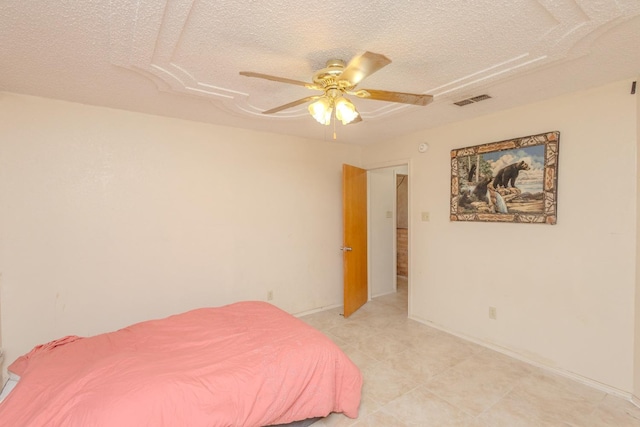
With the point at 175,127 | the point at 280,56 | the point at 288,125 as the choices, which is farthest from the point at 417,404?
the point at 175,127

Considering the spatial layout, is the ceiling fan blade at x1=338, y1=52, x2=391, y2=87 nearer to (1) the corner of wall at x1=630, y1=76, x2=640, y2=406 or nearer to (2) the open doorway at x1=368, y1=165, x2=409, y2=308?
(1) the corner of wall at x1=630, y1=76, x2=640, y2=406

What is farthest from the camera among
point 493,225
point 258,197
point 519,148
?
point 258,197

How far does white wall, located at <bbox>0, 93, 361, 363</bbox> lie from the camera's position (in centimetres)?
247

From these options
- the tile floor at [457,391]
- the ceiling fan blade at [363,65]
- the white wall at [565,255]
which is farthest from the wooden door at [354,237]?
the ceiling fan blade at [363,65]

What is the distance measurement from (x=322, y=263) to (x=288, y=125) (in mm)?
1888

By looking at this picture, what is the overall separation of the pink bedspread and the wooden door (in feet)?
5.59

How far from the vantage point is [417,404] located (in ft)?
7.11

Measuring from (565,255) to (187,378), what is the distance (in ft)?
9.67

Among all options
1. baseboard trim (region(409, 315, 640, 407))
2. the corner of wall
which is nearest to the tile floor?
baseboard trim (region(409, 315, 640, 407))

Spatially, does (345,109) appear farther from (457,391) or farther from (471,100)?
(457,391)

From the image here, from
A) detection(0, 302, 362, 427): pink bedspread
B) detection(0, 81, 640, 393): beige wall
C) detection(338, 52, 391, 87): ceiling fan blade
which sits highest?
detection(338, 52, 391, 87): ceiling fan blade

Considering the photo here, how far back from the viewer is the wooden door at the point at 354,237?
390 cm

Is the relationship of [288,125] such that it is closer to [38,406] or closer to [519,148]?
[519,148]

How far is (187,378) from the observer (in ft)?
5.17
